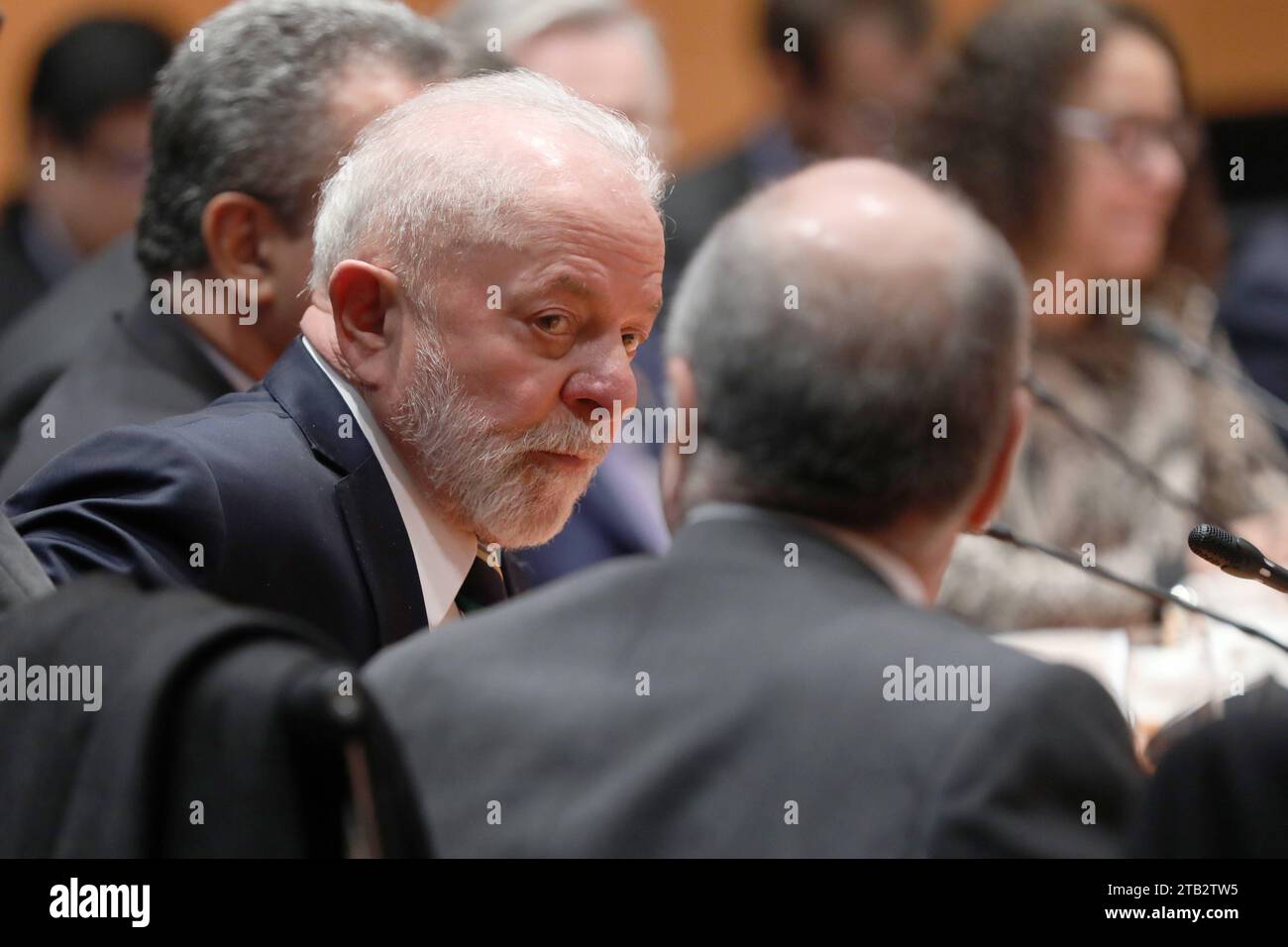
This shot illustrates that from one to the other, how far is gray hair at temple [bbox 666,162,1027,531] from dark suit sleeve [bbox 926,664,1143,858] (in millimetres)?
203

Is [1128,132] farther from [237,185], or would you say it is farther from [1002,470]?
[1002,470]

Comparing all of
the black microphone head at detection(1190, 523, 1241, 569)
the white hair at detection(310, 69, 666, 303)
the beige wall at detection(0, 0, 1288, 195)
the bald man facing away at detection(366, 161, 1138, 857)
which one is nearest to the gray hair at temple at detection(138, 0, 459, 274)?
the white hair at detection(310, 69, 666, 303)

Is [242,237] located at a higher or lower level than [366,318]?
higher

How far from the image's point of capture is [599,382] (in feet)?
4.97

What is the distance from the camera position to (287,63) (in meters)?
1.83

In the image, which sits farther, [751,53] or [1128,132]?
[751,53]

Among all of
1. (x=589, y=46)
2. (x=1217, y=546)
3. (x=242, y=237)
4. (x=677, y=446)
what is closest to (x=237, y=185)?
(x=242, y=237)

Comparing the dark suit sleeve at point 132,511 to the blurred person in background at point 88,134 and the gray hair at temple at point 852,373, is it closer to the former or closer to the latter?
the gray hair at temple at point 852,373

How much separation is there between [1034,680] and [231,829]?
46 centimetres

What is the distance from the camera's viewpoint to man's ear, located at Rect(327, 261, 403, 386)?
150 cm

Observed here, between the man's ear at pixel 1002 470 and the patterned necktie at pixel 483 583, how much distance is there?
490 millimetres

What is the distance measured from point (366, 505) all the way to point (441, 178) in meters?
0.28

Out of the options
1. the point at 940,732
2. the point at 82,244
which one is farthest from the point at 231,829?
the point at 82,244

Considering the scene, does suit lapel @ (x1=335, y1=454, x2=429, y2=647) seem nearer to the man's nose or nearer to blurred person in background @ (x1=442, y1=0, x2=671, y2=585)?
the man's nose
